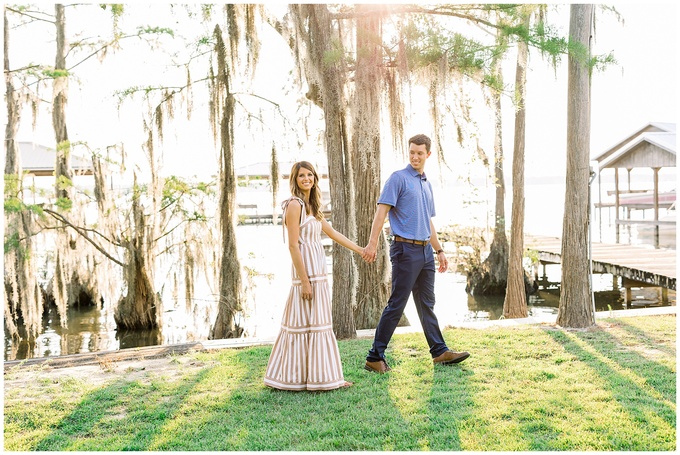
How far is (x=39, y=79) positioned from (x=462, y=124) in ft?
26.7

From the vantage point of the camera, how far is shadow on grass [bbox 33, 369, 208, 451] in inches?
137

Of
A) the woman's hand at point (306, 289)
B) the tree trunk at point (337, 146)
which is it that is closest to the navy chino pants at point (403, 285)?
the woman's hand at point (306, 289)

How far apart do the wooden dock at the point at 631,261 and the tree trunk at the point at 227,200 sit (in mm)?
7922

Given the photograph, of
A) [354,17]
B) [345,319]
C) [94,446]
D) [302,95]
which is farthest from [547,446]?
[302,95]

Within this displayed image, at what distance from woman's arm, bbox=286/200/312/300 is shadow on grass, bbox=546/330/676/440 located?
2129mm

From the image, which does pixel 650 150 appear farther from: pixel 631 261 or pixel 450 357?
pixel 450 357

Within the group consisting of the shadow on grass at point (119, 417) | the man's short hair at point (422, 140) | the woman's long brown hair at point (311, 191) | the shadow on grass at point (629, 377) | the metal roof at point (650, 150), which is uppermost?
the metal roof at point (650, 150)

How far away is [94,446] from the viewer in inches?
134

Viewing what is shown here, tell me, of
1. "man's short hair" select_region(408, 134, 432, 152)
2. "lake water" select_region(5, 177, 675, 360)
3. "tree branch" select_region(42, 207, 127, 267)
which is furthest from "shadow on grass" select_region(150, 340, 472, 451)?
"tree branch" select_region(42, 207, 127, 267)

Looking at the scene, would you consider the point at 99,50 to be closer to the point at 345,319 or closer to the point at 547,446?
the point at 345,319

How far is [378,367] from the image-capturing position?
15.6ft

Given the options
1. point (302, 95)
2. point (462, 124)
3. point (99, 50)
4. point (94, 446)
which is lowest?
point (94, 446)

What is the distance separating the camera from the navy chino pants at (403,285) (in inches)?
187

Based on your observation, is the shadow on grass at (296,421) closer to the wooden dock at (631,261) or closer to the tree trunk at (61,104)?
the wooden dock at (631,261)
